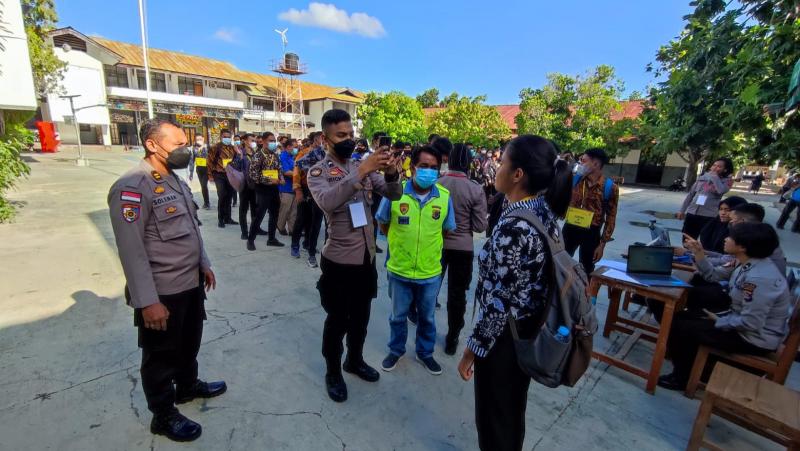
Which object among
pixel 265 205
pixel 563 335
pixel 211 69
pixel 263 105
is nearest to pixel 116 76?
pixel 211 69

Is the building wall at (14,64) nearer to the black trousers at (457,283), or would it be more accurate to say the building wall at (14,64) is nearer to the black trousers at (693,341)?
the black trousers at (457,283)

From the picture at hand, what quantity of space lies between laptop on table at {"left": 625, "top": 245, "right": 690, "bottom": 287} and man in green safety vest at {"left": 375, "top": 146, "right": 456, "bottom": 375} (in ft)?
4.97

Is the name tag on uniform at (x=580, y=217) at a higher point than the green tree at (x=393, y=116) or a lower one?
lower

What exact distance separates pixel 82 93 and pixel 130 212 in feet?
107

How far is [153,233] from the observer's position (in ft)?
6.32

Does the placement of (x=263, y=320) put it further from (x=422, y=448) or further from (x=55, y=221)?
(x=55, y=221)

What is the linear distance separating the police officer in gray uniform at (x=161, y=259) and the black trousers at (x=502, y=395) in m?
1.62

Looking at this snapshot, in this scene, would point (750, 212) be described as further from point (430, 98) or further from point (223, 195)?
point (430, 98)

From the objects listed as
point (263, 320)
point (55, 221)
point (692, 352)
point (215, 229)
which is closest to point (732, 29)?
point (692, 352)

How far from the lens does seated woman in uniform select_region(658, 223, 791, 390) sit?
2.41 metres

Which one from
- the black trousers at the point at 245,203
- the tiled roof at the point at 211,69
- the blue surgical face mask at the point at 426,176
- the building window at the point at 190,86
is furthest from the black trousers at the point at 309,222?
the building window at the point at 190,86

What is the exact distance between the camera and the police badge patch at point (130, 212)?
5.89 ft

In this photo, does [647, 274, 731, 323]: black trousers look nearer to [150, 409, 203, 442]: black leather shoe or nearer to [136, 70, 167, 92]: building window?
[150, 409, 203, 442]: black leather shoe

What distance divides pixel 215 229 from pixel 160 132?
523cm
